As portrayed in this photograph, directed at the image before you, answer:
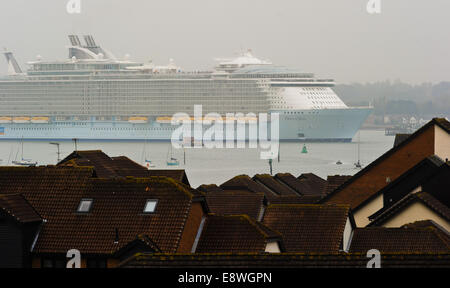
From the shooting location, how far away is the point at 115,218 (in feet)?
33.4

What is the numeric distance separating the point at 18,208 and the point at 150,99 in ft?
429

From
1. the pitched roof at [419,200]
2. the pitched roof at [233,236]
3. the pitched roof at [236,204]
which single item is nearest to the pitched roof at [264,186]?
the pitched roof at [236,204]

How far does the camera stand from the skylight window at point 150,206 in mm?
10141

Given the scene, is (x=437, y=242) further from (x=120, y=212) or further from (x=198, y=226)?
(x=120, y=212)

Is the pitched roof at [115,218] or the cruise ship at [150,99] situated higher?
the cruise ship at [150,99]

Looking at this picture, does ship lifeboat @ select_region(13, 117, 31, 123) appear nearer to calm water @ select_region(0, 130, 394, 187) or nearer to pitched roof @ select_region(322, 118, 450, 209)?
calm water @ select_region(0, 130, 394, 187)

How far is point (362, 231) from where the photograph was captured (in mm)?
11875

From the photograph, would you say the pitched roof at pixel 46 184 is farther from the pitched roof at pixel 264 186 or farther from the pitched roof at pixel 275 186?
the pitched roof at pixel 275 186

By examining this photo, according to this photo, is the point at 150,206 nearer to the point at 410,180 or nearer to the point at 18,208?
the point at 18,208

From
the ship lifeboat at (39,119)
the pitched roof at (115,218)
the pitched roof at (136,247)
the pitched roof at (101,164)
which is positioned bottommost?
the pitched roof at (136,247)

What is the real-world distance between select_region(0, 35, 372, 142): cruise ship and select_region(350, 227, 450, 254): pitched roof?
120241mm

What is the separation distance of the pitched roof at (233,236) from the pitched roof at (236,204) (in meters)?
5.34

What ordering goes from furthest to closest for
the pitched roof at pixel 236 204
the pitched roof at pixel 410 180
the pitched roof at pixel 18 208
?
the pitched roof at pixel 236 204 → the pitched roof at pixel 410 180 → the pitched roof at pixel 18 208

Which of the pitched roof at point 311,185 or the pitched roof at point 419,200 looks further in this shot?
the pitched roof at point 311,185
